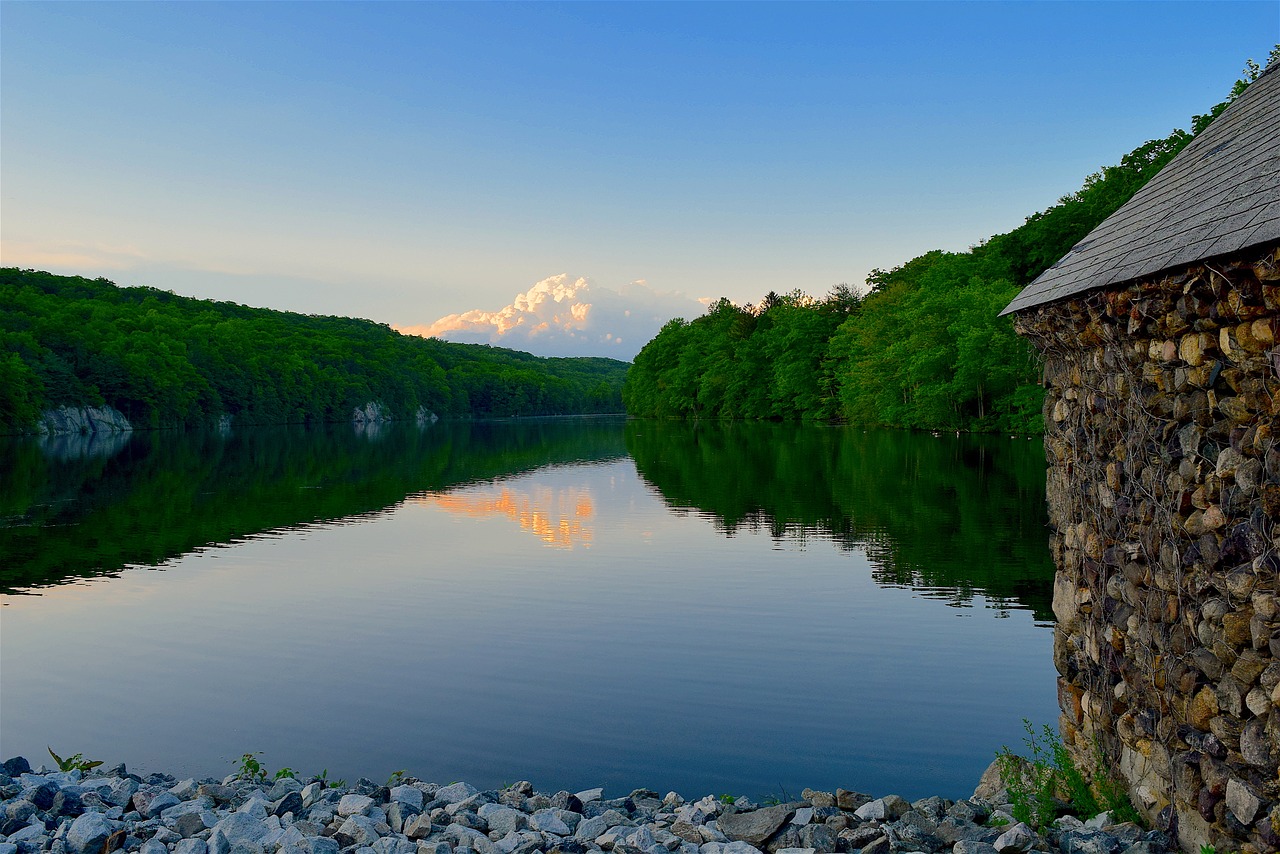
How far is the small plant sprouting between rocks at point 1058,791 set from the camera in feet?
22.3

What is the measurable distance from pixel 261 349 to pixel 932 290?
12853cm

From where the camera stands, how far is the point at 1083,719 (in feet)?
25.5

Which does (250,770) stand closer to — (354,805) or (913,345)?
(354,805)

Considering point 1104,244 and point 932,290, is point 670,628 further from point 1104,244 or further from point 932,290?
point 932,290

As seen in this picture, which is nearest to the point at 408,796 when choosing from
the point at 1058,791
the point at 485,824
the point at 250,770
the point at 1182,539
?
the point at 485,824

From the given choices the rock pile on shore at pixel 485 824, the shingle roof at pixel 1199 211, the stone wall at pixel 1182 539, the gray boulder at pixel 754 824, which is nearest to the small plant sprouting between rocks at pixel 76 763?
the rock pile on shore at pixel 485 824

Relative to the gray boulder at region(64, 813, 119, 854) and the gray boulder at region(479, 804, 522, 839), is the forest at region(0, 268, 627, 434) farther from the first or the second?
the gray boulder at region(479, 804, 522, 839)

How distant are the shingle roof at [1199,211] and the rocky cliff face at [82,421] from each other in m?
113

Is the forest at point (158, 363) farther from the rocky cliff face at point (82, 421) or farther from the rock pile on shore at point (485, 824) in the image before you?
the rock pile on shore at point (485, 824)

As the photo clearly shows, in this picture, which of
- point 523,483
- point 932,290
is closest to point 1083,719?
point 523,483

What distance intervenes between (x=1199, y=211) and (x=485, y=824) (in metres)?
6.41

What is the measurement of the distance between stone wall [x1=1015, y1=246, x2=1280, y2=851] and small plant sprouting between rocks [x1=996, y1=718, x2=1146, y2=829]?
0.16 meters

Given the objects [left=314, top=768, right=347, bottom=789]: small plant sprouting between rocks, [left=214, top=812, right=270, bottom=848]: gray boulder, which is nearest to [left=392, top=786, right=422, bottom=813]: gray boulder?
[left=314, top=768, right=347, bottom=789]: small plant sprouting between rocks

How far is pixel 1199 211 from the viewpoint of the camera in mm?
6109
